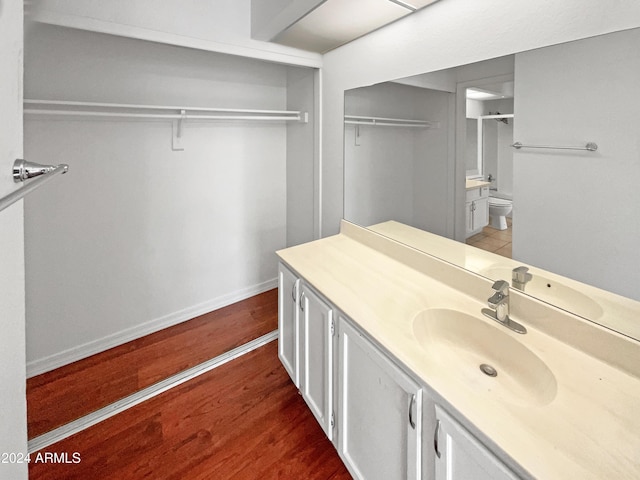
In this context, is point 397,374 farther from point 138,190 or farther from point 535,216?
point 138,190

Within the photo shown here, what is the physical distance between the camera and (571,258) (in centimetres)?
113

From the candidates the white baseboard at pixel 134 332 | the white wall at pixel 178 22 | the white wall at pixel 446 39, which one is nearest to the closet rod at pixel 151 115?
the white wall at pixel 178 22

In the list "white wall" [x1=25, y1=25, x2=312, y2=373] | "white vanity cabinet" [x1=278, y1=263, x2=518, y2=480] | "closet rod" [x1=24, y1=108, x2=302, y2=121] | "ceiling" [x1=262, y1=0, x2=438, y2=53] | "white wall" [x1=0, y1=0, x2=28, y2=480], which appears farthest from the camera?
"white wall" [x1=25, y1=25, x2=312, y2=373]

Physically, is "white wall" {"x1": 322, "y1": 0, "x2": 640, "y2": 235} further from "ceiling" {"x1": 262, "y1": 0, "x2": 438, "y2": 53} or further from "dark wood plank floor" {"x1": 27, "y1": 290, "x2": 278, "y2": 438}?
"dark wood plank floor" {"x1": 27, "y1": 290, "x2": 278, "y2": 438}

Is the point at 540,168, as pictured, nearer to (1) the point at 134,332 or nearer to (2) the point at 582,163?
(2) the point at 582,163

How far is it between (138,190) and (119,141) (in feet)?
1.14

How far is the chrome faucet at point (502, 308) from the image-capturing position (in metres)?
1.14

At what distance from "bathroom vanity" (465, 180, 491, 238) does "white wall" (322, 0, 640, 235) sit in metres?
0.06

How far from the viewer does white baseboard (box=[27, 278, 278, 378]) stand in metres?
2.10

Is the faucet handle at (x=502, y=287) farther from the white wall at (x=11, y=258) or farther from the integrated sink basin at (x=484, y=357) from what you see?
the white wall at (x=11, y=258)

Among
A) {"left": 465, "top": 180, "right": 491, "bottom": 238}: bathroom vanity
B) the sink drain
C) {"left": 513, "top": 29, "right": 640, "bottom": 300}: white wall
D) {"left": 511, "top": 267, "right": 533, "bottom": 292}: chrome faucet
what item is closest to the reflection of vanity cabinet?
{"left": 465, "top": 180, "right": 491, "bottom": 238}: bathroom vanity

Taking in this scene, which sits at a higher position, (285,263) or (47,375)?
(285,263)

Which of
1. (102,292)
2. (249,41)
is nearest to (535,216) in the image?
(249,41)

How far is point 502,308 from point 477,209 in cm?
50
